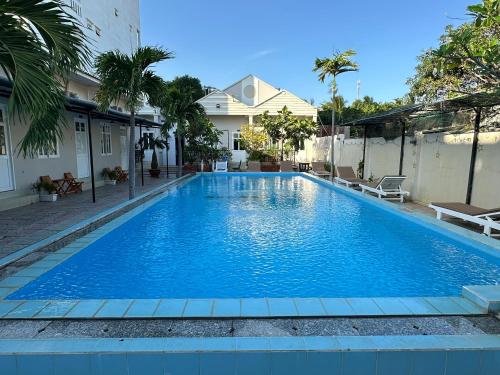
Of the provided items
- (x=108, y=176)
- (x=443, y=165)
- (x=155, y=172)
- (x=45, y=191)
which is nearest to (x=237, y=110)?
(x=155, y=172)

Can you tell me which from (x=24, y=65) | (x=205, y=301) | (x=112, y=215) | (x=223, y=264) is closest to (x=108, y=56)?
(x=112, y=215)

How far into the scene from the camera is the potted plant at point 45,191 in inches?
373

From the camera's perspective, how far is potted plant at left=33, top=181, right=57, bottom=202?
9481mm

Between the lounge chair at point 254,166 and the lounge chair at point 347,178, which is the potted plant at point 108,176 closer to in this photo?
the lounge chair at point 254,166

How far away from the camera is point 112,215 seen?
7.55m

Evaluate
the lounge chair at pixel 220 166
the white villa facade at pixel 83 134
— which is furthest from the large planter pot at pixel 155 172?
the lounge chair at pixel 220 166

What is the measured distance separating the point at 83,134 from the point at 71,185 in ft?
9.80

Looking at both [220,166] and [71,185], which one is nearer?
[71,185]

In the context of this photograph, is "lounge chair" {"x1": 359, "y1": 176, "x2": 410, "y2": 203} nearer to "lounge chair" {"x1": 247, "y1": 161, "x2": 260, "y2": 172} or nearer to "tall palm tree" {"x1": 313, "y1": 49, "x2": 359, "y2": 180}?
"tall palm tree" {"x1": 313, "y1": 49, "x2": 359, "y2": 180}

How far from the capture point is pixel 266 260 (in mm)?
5195

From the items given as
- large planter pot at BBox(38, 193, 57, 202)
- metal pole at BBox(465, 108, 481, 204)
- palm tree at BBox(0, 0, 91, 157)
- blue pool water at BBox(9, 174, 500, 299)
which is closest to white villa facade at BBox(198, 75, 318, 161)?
large planter pot at BBox(38, 193, 57, 202)

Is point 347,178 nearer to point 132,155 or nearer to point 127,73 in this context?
point 132,155

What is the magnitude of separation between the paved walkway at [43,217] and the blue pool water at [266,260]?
97 centimetres

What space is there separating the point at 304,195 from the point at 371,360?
9763mm
